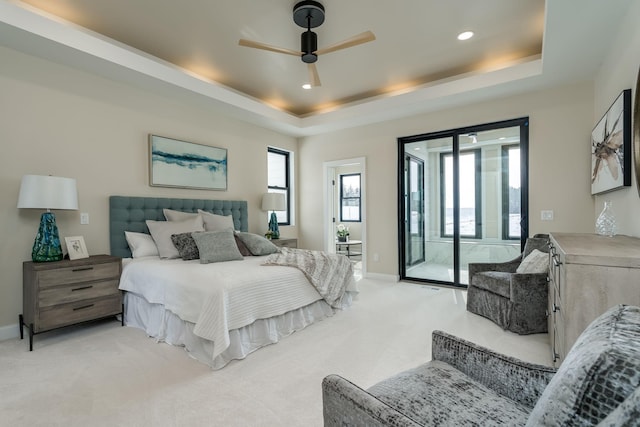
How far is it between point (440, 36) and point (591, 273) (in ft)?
9.39

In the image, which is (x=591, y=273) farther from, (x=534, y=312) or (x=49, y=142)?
(x=49, y=142)

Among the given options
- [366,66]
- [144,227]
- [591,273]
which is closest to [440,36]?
[366,66]

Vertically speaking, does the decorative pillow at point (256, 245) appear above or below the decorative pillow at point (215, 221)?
below

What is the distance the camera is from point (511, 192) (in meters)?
4.26

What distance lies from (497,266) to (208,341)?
3231mm

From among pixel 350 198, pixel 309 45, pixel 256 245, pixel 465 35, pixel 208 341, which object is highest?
pixel 465 35

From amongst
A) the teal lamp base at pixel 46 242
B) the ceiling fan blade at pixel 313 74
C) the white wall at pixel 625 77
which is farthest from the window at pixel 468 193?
the teal lamp base at pixel 46 242

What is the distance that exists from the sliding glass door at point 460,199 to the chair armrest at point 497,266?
0.76 m

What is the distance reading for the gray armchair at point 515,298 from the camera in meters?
2.91

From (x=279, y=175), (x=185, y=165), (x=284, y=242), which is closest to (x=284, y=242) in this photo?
(x=284, y=242)

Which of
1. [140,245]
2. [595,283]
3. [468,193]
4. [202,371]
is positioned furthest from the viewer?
[468,193]

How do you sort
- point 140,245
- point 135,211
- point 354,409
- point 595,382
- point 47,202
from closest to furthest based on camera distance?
1. point 595,382
2. point 354,409
3. point 47,202
4. point 140,245
5. point 135,211

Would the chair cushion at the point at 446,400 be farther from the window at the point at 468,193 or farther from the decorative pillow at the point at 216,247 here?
the window at the point at 468,193

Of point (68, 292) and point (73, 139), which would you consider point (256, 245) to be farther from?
point (73, 139)
